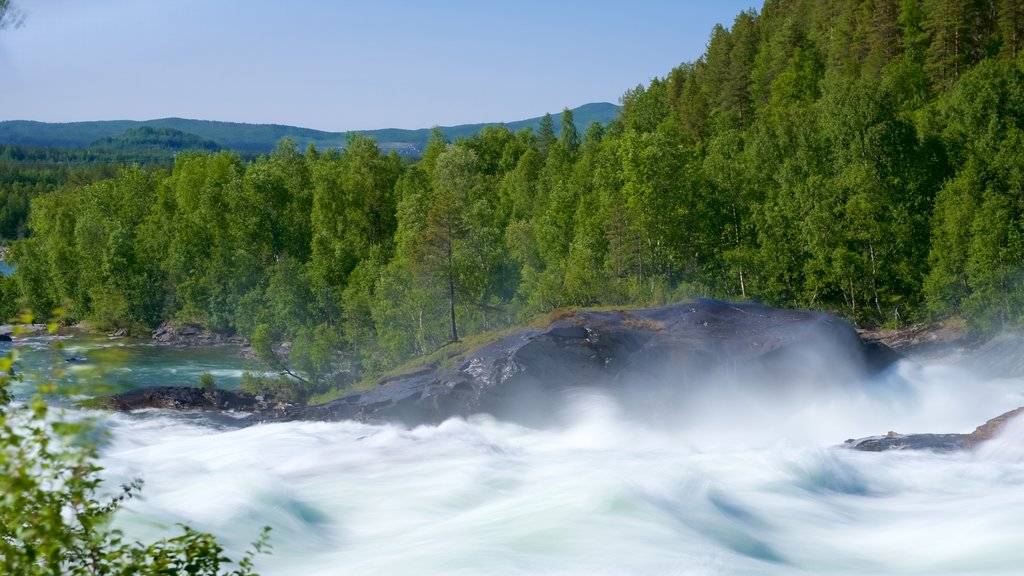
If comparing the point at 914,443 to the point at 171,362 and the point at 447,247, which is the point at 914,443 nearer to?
the point at 447,247

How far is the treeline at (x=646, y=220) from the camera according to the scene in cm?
4353

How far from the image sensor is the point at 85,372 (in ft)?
18.5

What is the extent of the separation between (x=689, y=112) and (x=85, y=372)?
7568 centimetres

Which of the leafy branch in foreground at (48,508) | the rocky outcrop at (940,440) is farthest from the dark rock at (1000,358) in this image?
the leafy branch in foreground at (48,508)

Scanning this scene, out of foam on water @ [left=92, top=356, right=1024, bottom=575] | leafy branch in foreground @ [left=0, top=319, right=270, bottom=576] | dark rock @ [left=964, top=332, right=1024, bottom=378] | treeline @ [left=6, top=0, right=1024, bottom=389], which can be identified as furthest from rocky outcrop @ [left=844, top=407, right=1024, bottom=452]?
leafy branch in foreground @ [left=0, top=319, right=270, bottom=576]

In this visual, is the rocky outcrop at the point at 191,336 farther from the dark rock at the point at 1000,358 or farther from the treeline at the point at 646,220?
the dark rock at the point at 1000,358

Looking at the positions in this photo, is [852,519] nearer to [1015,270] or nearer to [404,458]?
[404,458]

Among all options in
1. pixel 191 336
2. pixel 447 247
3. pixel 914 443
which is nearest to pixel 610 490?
pixel 914 443

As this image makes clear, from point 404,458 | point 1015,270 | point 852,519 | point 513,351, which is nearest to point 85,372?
point 852,519

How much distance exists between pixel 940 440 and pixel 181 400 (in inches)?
1077

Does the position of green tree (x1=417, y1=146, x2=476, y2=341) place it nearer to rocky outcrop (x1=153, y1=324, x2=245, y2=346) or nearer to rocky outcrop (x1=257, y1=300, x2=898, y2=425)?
rocky outcrop (x1=257, y1=300, x2=898, y2=425)

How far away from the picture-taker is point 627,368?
32656mm

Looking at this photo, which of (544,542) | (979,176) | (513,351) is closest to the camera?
(544,542)

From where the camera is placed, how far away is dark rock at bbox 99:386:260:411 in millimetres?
36875
